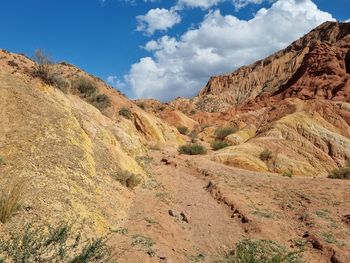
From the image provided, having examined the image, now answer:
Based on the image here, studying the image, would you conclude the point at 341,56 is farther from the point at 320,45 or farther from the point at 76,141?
the point at 76,141

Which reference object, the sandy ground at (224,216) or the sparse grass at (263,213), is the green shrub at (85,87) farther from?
the sparse grass at (263,213)

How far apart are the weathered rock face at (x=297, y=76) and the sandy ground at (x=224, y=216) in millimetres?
28319

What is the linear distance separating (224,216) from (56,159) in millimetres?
5515

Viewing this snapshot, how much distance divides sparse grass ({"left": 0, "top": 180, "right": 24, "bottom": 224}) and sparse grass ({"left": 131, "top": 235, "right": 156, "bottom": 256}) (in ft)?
8.77

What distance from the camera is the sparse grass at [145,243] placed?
900 cm

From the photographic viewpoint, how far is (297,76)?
53531 mm

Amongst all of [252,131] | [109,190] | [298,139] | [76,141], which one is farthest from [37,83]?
[252,131]

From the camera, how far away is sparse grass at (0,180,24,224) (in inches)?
298

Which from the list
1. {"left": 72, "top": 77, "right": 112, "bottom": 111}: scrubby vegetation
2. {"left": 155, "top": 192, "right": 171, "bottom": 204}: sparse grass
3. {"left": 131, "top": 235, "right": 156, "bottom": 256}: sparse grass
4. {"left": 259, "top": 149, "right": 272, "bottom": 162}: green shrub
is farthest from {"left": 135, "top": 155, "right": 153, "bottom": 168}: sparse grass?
{"left": 131, "top": 235, "right": 156, "bottom": 256}: sparse grass

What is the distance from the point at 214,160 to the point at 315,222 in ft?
34.3

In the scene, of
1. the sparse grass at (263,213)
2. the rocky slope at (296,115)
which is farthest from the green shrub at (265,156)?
the sparse grass at (263,213)

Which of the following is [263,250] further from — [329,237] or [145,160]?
[145,160]

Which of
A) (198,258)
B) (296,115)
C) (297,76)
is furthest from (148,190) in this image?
(297,76)

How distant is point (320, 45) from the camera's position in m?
53.4
